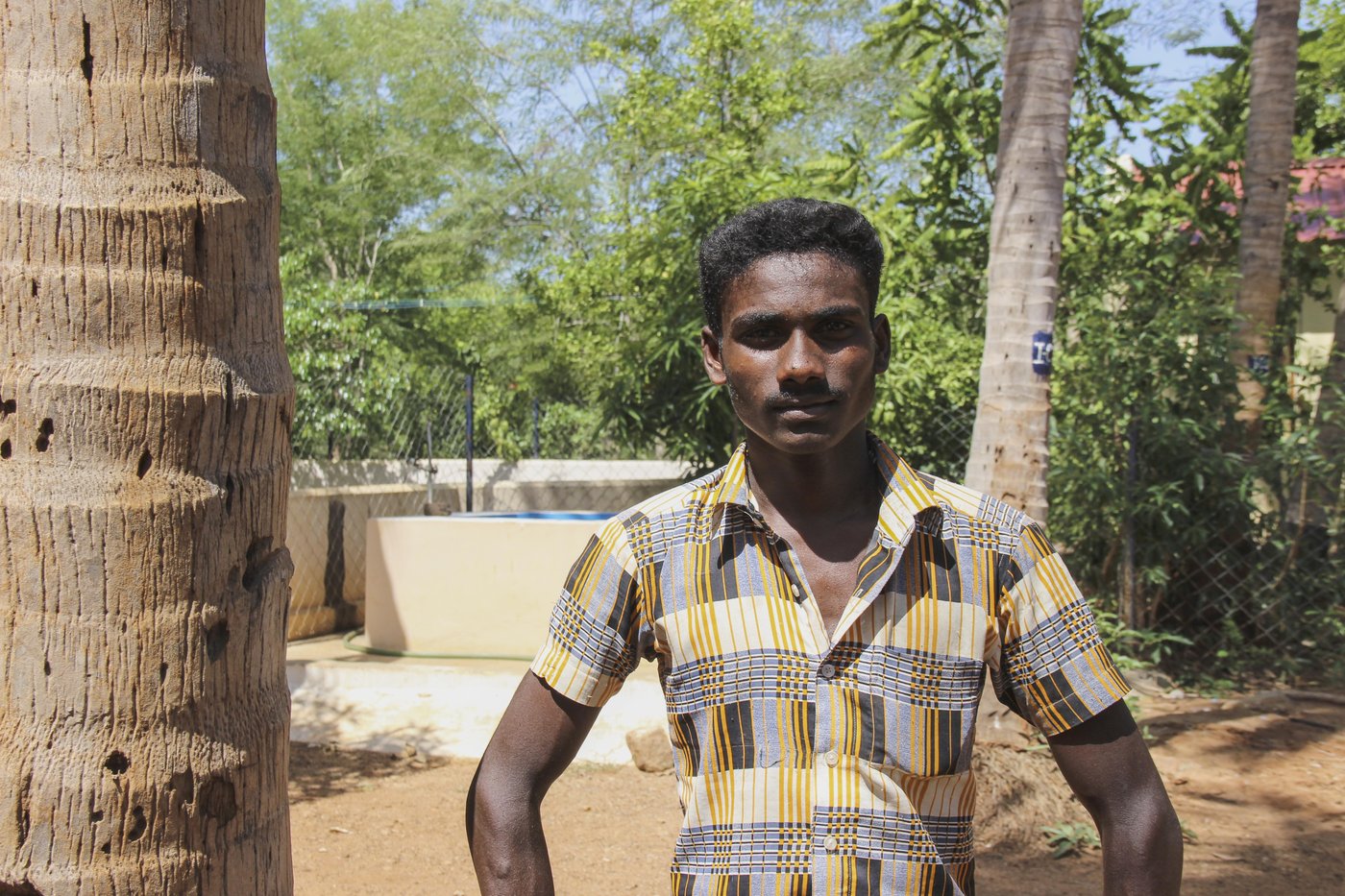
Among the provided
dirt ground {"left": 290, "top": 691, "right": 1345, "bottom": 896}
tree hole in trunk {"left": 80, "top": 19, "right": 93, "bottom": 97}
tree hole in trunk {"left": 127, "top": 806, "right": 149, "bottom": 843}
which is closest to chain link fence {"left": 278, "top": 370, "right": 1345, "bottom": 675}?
dirt ground {"left": 290, "top": 691, "right": 1345, "bottom": 896}

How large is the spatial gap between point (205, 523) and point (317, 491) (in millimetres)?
7673

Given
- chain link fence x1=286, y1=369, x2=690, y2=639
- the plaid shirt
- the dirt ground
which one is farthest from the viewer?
chain link fence x1=286, y1=369, x2=690, y2=639

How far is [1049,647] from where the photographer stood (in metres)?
1.70

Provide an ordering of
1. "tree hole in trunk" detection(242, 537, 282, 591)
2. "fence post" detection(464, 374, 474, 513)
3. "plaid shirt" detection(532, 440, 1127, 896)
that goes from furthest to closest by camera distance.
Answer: "fence post" detection(464, 374, 474, 513) < "tree hole in trunk" detection(242, 537, 282, 591) < "plaid shirt" detection(532, 440, 1127, 896)

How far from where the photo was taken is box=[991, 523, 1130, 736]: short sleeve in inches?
66.4

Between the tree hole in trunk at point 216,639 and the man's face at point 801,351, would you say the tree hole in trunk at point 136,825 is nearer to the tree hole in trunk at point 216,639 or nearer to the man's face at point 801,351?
the tree hole in trunk at point 216,639

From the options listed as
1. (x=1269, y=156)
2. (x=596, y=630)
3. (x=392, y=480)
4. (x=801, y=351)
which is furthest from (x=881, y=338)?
(x=392, y=480)

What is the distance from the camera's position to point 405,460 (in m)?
11.8

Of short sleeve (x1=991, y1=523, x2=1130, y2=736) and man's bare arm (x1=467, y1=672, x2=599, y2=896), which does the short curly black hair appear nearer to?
short sleeve (x1=991, y1=523, x2=1130, y2=736)

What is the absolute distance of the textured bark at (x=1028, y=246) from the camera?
5.44 metres

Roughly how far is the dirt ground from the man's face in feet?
10.5

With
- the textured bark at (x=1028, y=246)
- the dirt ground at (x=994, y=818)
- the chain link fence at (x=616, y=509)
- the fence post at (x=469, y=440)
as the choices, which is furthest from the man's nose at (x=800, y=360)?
the fence post at (x=469, y=440)

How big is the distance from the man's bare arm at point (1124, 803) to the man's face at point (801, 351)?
0.52 m

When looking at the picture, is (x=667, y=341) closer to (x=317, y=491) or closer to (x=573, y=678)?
(x=317, y=491)
